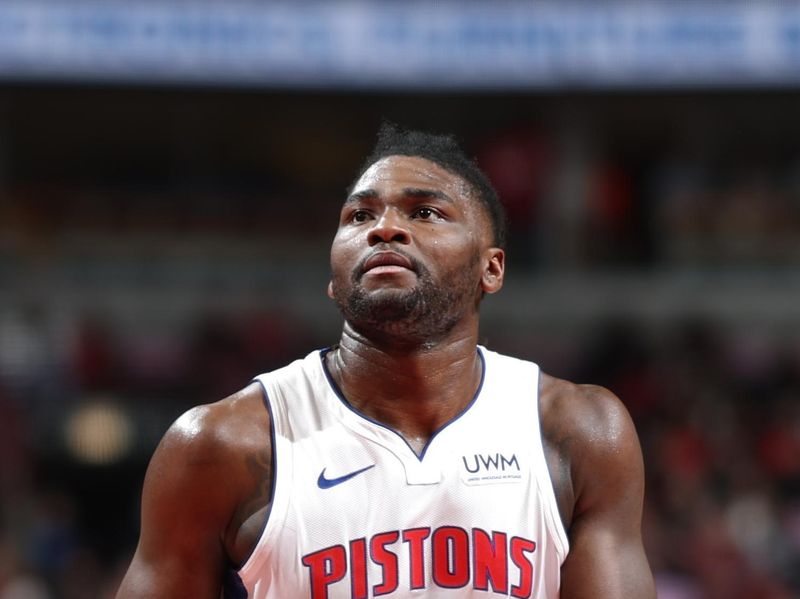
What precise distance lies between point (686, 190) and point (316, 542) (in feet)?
30.0

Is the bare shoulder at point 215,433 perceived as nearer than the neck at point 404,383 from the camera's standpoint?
Yes

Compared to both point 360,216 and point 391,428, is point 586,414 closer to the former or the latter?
point 391,428

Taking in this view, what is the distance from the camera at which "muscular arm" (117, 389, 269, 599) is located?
122 inches

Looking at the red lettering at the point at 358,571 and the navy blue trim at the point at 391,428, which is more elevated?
the navy blue trim at the point at 391,428

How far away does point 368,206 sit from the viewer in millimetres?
3484

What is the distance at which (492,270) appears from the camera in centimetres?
363

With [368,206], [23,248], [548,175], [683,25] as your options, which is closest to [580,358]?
[548,175]

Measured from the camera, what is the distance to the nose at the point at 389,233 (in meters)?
3.36

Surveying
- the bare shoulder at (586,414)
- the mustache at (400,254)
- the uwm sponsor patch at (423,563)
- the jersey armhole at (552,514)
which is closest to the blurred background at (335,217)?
the bare shoulder at (586,414)

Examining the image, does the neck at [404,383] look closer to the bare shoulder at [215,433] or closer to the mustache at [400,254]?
the mustache at [400,254]

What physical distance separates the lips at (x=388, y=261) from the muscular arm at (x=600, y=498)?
0.57 m

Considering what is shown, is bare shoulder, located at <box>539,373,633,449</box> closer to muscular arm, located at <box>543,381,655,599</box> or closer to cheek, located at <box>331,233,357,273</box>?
muscular arm, located at <box>543,381,655,599</box>

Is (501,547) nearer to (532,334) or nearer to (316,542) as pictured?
(316,542)

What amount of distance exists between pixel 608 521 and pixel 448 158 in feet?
3.53
